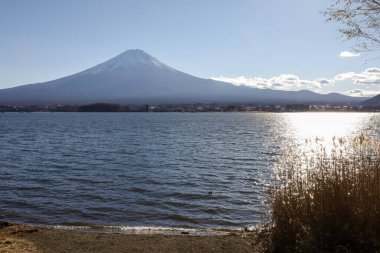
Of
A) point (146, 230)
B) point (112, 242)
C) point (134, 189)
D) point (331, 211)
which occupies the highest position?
point (331, 211)

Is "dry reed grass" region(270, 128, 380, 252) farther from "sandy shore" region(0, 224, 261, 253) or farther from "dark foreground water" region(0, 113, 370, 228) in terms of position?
"dark foreground water" region(0, 113, 370, 228)

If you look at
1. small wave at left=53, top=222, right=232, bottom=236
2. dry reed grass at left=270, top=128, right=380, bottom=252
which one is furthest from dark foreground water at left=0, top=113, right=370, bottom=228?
dry reed grass at left=270, top=128, right=380, bottom=252

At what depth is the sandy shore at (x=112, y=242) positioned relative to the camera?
9391 mm

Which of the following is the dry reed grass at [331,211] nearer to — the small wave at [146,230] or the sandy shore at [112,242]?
the sandy shore at [112,242]

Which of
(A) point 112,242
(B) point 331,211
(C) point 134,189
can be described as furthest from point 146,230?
(C) point 134,189

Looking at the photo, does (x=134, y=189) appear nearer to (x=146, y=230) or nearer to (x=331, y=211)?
(x=146, y=230)

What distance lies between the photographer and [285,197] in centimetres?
870

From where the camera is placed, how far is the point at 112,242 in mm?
10062

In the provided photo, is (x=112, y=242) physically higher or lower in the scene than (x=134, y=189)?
higher

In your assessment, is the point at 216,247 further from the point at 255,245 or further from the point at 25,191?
the point at 25,191

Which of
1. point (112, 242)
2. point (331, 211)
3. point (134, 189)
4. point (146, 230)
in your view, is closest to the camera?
point (331, 211)

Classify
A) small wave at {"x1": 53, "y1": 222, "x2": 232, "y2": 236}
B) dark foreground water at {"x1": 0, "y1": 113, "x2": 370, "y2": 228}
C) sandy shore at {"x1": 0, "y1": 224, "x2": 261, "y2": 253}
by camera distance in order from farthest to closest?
dark foreground water at {"x1": 0, "y1": 113, "x2": 370, "y2": 228}
small wave at {"x1": 53, "y1": 222, "x2": 232, "y2": 236}
sandy shore at {"x1": 0, "y1": 224, "x2": 261, "y2": 253}

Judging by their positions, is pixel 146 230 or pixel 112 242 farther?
pixel 146 230

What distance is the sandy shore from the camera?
9.39 m
